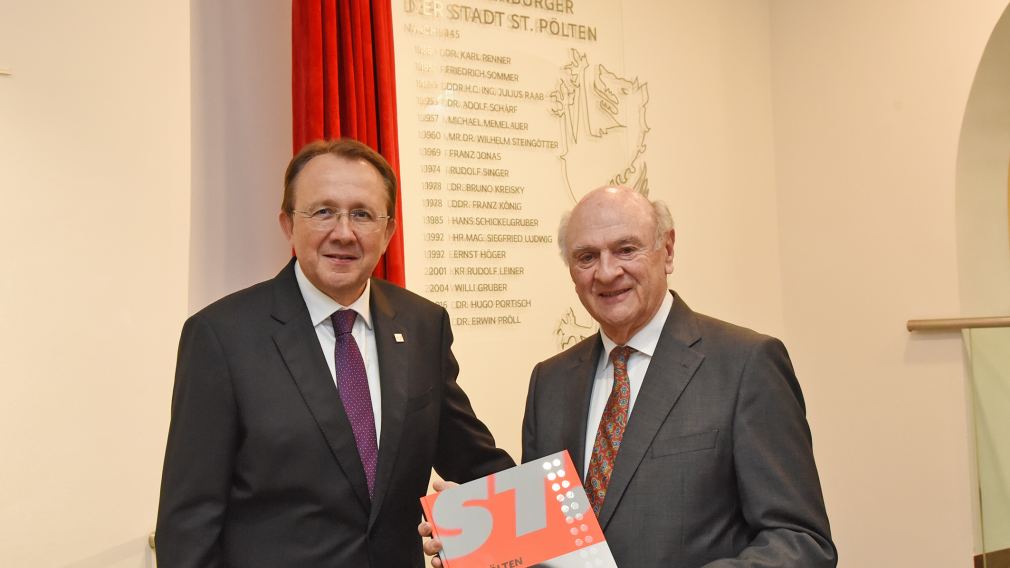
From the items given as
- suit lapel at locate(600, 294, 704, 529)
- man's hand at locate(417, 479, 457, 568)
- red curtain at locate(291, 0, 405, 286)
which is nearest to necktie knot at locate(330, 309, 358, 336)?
man's hand at locate(417, 479, 457, 568)

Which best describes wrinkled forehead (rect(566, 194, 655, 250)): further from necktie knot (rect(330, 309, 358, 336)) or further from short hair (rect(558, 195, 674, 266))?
necktie knot (rect(330, 309, 358, 336))

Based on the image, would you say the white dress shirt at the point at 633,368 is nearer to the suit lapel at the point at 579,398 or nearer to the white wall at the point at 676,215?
the suit lapel at the point at 579,398

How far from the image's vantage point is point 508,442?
3832 mm

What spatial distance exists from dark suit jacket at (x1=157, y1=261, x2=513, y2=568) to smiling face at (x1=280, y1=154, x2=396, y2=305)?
112 mm

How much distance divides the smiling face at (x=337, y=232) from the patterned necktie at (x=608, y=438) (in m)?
0.67

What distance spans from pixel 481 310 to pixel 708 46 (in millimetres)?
1909

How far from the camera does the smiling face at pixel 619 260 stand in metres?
2.16

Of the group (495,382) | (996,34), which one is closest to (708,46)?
(996,34)

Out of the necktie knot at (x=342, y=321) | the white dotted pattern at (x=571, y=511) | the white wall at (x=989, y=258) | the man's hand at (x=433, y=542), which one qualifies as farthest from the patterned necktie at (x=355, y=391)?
the white wall at (x=989, y=258)

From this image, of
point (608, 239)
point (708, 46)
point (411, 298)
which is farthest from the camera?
point (708, 46)

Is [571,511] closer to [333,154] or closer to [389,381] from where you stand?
[389,381]

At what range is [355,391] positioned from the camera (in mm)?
2162

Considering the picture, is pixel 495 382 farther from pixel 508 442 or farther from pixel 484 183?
pixel 484 183

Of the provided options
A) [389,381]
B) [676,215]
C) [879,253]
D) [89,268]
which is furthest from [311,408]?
[879,253]
